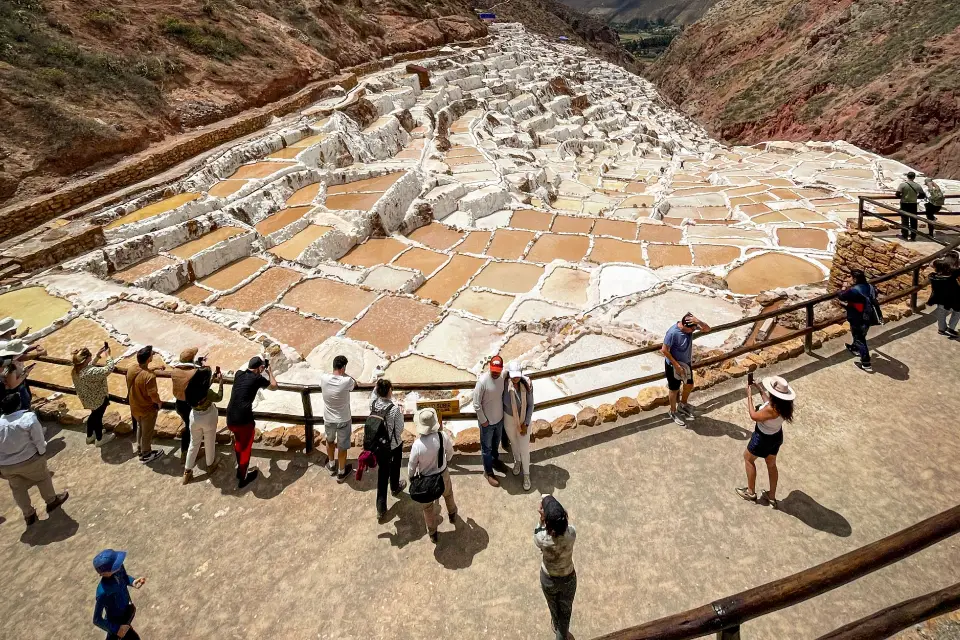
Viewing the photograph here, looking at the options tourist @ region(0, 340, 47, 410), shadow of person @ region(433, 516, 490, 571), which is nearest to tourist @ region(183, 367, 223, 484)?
tourist @ region(0, 340, 47, 410)

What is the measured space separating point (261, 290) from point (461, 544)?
28.2 feet

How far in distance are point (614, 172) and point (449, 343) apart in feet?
64.7

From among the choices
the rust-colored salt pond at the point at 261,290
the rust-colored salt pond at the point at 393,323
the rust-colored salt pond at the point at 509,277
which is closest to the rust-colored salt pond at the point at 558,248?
the rust-colored salt pond at the point at 509,277

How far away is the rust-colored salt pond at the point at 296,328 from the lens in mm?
9227

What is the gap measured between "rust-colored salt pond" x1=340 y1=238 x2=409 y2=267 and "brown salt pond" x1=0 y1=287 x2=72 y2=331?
19.4 ft

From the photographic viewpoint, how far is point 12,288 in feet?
32.9

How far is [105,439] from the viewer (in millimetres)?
5953

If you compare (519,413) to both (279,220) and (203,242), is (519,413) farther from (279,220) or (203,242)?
(279,220)

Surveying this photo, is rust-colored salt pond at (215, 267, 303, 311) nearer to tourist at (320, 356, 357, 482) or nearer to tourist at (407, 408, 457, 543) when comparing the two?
tourist at (320, 356, 357, 482)

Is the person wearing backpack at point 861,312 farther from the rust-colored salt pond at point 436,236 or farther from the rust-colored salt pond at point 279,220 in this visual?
the rust-colored salt pond at point 279,220

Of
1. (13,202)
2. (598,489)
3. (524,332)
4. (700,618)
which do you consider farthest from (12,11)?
(700,618)

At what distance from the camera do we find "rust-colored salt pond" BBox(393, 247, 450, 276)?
1269cm

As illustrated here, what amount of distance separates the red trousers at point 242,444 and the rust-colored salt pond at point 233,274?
6.99m

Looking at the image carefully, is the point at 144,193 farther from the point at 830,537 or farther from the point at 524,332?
the point at 830,537
